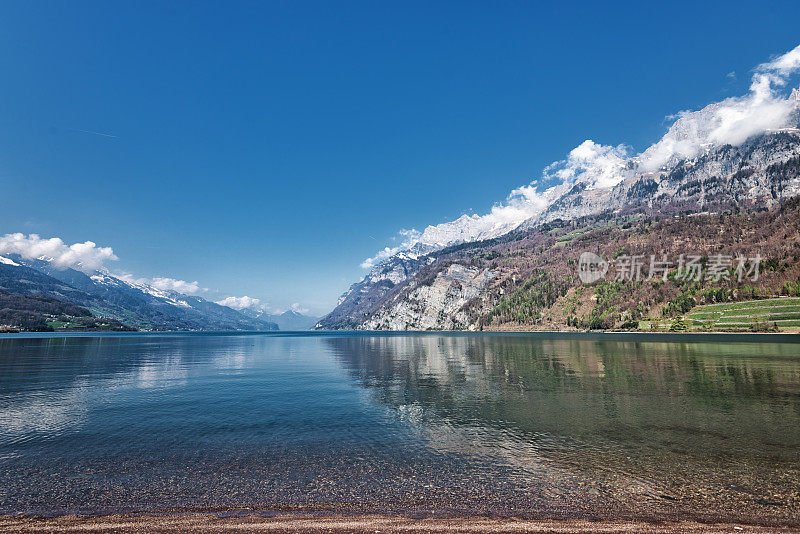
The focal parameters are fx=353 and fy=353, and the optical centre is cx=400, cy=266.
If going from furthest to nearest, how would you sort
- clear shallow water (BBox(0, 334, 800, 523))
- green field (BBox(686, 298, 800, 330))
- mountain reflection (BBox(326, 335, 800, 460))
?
green field (BBox(686, 298, 800, 330)) → mountain reflection (BBox(326, 335, 800, 460)) → clear shallow water (BBox(0, 334, 800, 523))

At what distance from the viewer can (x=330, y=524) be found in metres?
13.1

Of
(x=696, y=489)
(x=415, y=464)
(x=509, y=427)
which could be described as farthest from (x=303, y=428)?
(x=696, y=489)

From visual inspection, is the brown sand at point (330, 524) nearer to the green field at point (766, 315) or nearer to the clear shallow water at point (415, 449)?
the clear shallow water at point (415, 449)

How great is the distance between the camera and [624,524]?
13242mm

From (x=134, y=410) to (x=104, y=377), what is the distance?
3043 cm

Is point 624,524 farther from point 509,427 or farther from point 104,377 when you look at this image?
point 104,377

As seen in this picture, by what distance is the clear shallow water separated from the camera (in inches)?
608

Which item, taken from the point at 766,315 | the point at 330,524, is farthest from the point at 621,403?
the point at 766,315

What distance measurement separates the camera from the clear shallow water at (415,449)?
15.4m

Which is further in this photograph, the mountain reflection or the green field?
the green field

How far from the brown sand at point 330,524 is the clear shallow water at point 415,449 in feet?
3.01

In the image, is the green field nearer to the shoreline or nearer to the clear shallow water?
the clear shallow water

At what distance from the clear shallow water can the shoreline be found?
2.63ft

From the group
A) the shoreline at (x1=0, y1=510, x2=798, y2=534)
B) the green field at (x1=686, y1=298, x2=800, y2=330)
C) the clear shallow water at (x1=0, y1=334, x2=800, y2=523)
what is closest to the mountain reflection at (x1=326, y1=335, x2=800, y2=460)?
the clear shallow water at (x1=0, y1=334, x2=800, y2=523)
